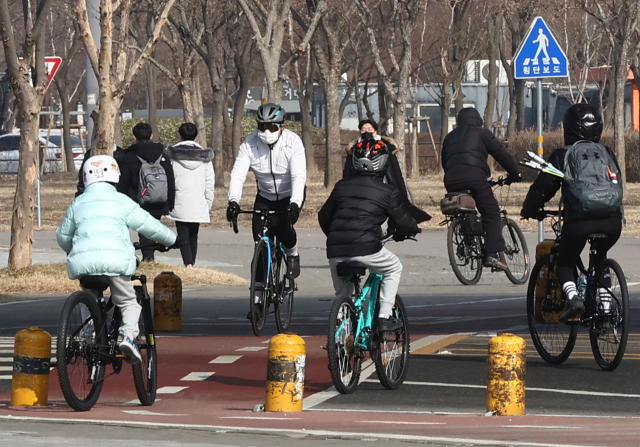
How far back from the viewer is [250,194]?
3691 cm

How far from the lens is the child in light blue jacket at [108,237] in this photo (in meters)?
7.83

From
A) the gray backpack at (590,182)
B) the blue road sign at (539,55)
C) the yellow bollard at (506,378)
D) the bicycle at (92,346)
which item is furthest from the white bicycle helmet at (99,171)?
the blue road sign at (539,55)

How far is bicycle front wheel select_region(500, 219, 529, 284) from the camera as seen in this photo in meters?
15.6

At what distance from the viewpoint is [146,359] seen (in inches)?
316

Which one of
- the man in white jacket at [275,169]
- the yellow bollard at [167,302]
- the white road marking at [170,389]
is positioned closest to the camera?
the white road marking at [170,389]

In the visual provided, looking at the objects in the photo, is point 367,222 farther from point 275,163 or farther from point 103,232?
point 275,163

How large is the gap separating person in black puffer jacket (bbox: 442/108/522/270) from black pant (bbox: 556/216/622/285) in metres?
5.42

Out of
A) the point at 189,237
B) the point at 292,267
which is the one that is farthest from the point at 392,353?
the point at 189,237

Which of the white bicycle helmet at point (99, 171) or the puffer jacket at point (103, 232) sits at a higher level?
the white bicycle helmet at point (99, 171)

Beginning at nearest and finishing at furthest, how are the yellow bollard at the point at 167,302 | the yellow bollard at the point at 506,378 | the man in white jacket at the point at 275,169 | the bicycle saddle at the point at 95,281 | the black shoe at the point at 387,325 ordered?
1. the yellow bollard at the point at 506,378
2. the bicycle saddle at the point at 95,281
3. the black shoe at the point at 387,325
4. the man in white jacket at the point at 275,169
5. the yellow bollard at the point at 167,302

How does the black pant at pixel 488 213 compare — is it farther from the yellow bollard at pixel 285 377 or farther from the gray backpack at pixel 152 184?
the yellow bollard at pixel 285 377

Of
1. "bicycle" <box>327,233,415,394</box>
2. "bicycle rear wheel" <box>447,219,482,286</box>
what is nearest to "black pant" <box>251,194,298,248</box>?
"bicycle" <box>327,233,415,394</box>

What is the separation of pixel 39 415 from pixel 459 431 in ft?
7.56

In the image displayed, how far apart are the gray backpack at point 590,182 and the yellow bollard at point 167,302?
406 cm
